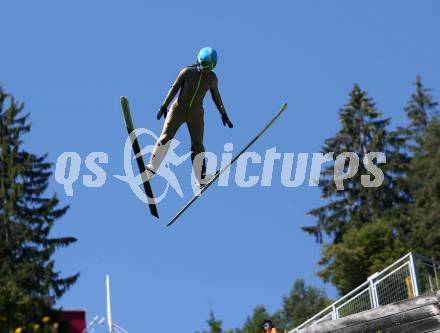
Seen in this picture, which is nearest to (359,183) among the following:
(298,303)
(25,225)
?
(25,225)

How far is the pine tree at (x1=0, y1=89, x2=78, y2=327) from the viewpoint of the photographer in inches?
1625

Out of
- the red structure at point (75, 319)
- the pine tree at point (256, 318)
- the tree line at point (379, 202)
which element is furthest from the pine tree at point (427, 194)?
the pine tree at point (256, 318)

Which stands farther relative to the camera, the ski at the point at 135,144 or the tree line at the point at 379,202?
the tree line at the point at 379,202

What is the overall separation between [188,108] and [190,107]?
32mm

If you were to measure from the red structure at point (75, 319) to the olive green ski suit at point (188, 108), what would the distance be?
96.0 ft

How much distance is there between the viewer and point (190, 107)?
15266 mm

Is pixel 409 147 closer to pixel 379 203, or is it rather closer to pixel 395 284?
pixel 379 203

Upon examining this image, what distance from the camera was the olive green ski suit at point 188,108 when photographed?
15.1m

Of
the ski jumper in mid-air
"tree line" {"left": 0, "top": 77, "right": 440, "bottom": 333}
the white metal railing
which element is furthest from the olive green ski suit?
"tree line" {"left": 0, "top": 77, "right": 440, "bottom": 333}

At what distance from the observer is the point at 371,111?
5212 centimetres

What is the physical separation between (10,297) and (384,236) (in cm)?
1662

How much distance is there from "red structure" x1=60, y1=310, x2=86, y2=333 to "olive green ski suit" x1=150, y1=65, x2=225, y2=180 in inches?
1152

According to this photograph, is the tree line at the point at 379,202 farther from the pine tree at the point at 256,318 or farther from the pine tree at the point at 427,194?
the pine tree at the point at 256,318

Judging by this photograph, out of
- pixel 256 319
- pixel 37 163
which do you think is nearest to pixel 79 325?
pixel 37 163
